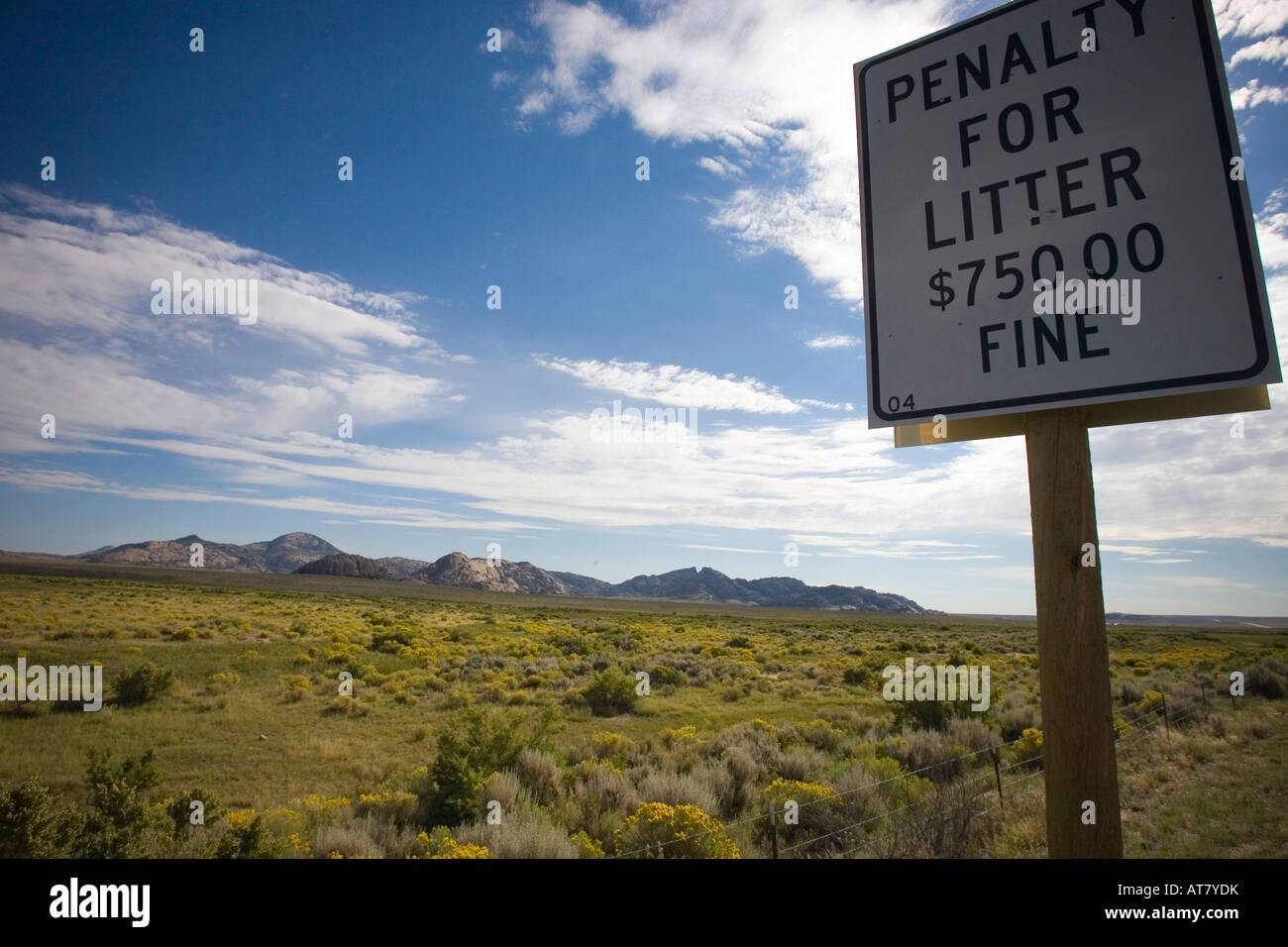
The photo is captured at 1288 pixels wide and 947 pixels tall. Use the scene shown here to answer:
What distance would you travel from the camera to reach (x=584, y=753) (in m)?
12.2

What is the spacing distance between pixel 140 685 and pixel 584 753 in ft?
45.3

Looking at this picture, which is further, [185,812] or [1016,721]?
[1016,721]

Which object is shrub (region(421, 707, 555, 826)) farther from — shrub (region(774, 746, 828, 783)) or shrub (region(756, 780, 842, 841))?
shrub (region(774, 746, 828, 783))

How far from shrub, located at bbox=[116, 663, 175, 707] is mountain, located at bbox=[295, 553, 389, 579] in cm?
15749

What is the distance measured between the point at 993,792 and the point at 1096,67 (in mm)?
9680

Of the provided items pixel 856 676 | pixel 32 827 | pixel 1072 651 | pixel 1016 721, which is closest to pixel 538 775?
pixel 32 827

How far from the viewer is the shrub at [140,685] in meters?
16.4

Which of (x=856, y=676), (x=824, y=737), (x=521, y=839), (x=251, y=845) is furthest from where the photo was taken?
(x=856, y=676)

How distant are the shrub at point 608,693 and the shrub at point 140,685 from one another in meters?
12.2

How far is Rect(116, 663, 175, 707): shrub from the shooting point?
1642cm

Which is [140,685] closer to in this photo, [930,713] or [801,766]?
[801,766]
